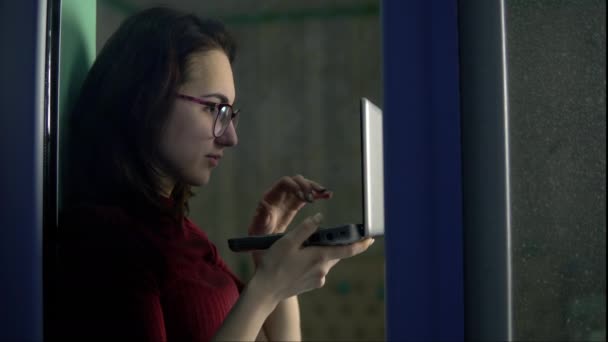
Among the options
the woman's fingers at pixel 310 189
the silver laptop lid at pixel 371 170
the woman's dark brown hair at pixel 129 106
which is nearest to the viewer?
the silver laptop lid at pixel 371 170

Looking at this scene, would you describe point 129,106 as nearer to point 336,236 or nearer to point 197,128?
point 197,128

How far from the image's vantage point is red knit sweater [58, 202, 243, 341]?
875 millimetres

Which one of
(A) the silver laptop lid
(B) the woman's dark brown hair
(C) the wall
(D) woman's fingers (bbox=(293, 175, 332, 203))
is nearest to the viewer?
(C) the wall

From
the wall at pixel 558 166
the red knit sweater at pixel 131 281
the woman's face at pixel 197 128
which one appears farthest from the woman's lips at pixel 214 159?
the wall at pixel 558 166

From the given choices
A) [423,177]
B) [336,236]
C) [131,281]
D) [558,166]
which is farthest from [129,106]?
[558,166]

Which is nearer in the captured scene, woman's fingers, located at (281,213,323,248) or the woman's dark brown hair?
woman's fingers, located at (281,213,323,248)

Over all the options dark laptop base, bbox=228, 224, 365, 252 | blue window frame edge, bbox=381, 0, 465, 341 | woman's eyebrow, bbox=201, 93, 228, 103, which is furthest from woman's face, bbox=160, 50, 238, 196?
blue window frame edge, bbox=381, 0, 465, 341

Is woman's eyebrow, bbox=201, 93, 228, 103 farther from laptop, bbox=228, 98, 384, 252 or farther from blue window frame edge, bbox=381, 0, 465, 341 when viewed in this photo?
blue window frame edge, bbox=381, 0, 465, 341

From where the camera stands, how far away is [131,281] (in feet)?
2.94

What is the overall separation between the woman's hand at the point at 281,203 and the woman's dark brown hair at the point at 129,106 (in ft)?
0.88

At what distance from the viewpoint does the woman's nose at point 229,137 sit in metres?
0.98

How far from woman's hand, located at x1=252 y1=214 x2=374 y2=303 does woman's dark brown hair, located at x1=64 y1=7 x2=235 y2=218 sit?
23 centimetres

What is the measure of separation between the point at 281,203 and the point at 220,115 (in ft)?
1.00

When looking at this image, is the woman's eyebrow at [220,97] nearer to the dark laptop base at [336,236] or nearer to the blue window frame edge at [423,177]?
the dark laptop base at [336,236]
